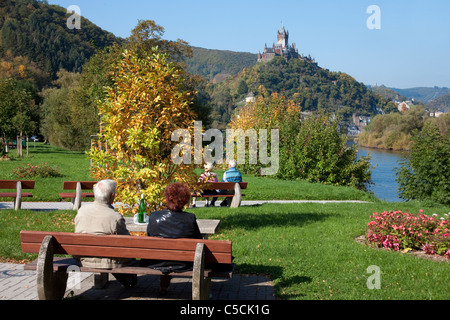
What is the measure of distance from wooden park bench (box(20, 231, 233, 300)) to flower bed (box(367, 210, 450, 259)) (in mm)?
3717

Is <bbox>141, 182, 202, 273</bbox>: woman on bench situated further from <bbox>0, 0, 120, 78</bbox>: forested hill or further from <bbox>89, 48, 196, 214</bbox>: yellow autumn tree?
<bbox>0, 0, 120, 78</bbox>: forested hill

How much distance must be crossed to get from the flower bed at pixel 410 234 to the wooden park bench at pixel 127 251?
12.2 ft

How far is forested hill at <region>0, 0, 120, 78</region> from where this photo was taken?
3989 inches

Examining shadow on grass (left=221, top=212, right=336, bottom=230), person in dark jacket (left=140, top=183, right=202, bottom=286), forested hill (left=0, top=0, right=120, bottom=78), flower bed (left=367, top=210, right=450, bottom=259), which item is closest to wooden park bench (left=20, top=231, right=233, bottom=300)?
person in dark jacket (left=140, top=183, right=202, bottom=286)

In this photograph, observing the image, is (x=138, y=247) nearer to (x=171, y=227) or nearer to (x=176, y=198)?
(x=171, y=227)

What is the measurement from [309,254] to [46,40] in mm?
115052

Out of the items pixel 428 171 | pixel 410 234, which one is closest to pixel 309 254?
pixel 410 234

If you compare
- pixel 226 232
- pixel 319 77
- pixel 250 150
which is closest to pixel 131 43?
pixel 250 150

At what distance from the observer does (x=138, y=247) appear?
439 centimetres

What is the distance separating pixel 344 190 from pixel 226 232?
26.9 ft

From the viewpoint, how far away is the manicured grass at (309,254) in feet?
16.8

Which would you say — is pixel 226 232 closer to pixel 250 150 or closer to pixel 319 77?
pixel 250 150

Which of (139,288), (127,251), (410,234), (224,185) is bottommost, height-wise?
(139,288)

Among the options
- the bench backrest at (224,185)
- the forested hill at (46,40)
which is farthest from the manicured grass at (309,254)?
the forested hill at (46,40)
